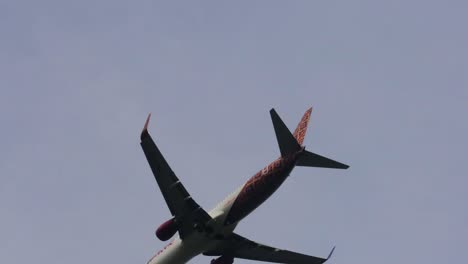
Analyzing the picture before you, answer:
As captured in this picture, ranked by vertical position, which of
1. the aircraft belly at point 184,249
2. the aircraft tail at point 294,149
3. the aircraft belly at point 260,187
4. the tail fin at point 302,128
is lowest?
the aircraft belly at point 184,249

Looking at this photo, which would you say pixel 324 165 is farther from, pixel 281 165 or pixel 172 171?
pixel 172 171

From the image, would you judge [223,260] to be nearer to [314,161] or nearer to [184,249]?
[184,249]

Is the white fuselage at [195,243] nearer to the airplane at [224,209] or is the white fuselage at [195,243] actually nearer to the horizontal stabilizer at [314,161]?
the airplane at [224,209]

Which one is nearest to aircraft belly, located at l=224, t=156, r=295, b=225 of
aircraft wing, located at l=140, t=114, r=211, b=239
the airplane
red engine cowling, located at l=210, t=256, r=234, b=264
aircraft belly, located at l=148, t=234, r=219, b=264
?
the airplane

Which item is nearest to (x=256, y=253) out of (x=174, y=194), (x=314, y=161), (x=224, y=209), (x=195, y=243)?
(x=195, y=243)

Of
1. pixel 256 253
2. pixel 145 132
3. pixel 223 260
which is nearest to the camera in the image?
pixel 145 132

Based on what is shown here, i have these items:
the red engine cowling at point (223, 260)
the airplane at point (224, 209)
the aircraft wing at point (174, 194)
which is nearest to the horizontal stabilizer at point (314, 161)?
the airplane at point (224, 209)

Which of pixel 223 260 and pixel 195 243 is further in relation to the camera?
pixel 223 260

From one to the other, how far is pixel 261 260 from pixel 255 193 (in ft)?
39.8

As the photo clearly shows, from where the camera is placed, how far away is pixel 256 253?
284 feet

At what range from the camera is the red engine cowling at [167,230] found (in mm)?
80312

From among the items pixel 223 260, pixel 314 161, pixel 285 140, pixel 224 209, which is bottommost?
pixel 223 260

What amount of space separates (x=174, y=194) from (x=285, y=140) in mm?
Result: 9674

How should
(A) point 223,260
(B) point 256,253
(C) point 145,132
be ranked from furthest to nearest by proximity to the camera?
(B) point 256,253 < (A) point 223,260 < (C) point 145,132
